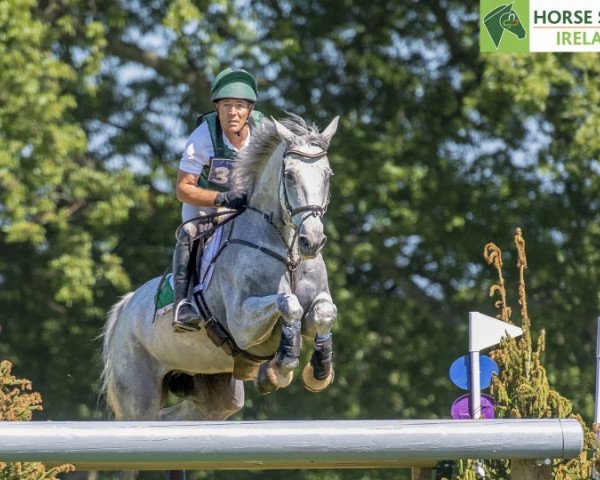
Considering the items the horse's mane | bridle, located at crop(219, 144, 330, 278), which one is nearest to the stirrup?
bridle, located at crop(219, 144, 330, 278)

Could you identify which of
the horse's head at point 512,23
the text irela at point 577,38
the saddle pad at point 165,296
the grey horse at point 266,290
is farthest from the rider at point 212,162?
the text irela at point 577,38

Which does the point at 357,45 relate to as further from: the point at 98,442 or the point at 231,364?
the point at 98,442

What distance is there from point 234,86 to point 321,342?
140cm

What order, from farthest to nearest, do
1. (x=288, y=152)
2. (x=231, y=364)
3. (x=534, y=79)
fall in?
(x=534, y=79) < (x=231, y=364) < (x=288, y=152)

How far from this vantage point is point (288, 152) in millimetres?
6461

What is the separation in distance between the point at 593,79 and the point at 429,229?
2.64 meters

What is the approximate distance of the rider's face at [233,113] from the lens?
7.03m

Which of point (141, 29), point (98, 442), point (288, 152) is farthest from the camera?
point (141, 29)

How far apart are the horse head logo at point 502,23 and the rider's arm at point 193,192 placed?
7.51 meters

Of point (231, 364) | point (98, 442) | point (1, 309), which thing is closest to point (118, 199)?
point (1, 309)

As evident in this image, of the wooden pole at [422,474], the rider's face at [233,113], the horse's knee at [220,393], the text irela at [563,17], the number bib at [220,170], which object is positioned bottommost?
Result: the wooden pole at [422,474]

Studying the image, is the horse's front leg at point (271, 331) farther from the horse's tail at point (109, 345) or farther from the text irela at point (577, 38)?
the text irela at point (577, 38)

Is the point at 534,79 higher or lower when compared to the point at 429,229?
higher

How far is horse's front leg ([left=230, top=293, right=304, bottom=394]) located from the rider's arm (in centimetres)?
65
